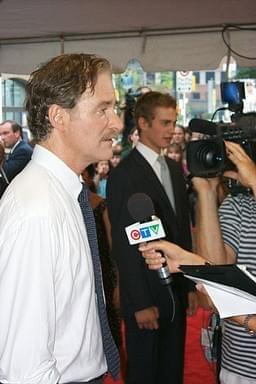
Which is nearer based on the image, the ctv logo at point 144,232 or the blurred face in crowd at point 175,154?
the ctv logo at point 144,232

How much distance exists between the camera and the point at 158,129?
10.3ft

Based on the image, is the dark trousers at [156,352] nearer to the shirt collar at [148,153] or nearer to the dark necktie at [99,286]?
the shirt collar at [148,153]

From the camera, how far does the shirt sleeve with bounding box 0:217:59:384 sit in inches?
48.0

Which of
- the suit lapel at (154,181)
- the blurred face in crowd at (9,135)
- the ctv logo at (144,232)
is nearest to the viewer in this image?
the ctv logo at (144,232)

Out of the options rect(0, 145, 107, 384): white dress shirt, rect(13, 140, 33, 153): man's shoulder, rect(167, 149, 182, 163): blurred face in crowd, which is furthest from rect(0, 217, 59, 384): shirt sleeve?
rect(167, 149, 182, 163): blurred face in crowd

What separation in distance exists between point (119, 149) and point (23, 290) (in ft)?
18.6

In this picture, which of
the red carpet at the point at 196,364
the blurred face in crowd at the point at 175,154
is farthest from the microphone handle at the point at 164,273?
the blurred face in crowd at the point at 175,154

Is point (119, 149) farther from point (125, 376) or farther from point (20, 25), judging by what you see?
point (125, 376)

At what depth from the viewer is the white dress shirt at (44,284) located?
1222 mm

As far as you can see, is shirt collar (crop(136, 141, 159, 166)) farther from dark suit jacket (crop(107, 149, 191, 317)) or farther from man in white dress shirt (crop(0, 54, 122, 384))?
man in white dress shirt (crop(0, 54, 122, 384))

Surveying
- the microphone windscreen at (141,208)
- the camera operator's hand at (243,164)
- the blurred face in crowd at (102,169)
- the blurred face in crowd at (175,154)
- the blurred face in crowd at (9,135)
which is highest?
the camera operator's hand at (243,164)

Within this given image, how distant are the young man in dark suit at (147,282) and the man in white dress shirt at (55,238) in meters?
1.29

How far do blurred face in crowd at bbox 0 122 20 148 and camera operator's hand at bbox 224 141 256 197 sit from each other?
184 inches

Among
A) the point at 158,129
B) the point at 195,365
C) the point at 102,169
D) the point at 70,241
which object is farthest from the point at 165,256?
the point at 102,169
